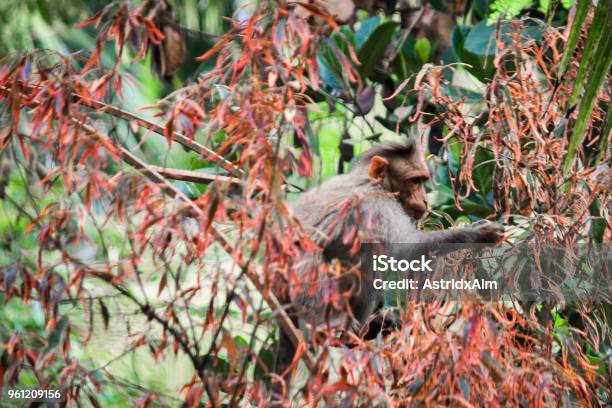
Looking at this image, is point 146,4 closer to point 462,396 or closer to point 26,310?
point 462,396

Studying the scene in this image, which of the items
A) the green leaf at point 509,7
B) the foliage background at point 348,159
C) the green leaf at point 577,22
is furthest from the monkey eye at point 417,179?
the green leaf at point 577,22

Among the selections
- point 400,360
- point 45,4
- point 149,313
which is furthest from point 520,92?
point 45,4

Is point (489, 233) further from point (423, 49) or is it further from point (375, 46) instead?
point (423, 49)

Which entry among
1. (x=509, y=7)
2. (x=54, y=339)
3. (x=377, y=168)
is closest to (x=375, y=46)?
(x=509, y=7)

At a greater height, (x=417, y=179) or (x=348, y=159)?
(x=417, y=179)

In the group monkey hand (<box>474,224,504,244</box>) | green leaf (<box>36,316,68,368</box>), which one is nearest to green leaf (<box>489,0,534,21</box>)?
monkey hand (<box>474,224,504,244</box>)

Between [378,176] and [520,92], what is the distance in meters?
1.31

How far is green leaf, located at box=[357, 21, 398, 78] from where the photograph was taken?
225 inches

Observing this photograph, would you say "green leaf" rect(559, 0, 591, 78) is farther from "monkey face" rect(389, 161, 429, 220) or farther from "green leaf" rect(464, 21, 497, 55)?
"green leaf" rect(464, 21, 497, 55)

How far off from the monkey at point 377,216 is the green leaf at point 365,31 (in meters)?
1.33

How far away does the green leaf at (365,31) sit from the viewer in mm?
6080

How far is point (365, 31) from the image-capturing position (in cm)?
619

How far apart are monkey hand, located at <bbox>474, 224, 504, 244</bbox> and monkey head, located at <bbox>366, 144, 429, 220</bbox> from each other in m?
1.01

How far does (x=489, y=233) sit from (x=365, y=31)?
9.03 feet
